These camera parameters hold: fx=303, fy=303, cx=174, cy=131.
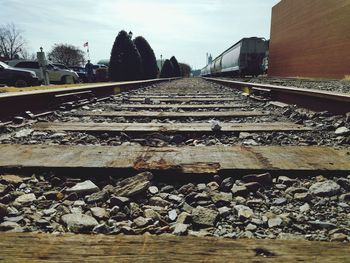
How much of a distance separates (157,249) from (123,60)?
21.8 metres

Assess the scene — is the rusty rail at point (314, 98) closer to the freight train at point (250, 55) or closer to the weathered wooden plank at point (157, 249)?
the weathered wooden plank at point (157, 249)

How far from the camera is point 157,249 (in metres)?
0.84

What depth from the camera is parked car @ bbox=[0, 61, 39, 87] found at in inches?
538

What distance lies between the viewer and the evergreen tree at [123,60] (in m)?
21.5

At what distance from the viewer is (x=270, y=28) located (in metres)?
37.8

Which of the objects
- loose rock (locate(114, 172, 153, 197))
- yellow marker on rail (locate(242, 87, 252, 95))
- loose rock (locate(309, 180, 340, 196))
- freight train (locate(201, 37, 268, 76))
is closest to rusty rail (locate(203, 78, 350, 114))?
yellow marker on rail (locate(242, 87, 252, 95))

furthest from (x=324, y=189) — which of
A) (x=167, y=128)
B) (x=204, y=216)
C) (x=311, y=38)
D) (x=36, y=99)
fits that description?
(x=311, y=38)

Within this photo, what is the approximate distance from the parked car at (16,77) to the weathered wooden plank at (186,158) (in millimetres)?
13615

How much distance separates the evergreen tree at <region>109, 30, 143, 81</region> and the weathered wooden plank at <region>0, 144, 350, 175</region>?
66.5ft

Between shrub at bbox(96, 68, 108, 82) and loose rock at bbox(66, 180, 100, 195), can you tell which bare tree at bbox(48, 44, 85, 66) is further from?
loose rock at bbox(66, 180, 100, 195)

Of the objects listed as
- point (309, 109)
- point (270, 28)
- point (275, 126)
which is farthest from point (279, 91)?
point (270, 28)

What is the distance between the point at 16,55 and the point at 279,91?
79.5 m

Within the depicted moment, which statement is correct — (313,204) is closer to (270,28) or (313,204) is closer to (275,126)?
(275,126)

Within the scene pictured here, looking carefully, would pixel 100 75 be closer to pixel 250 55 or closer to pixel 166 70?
pixel 250 55
